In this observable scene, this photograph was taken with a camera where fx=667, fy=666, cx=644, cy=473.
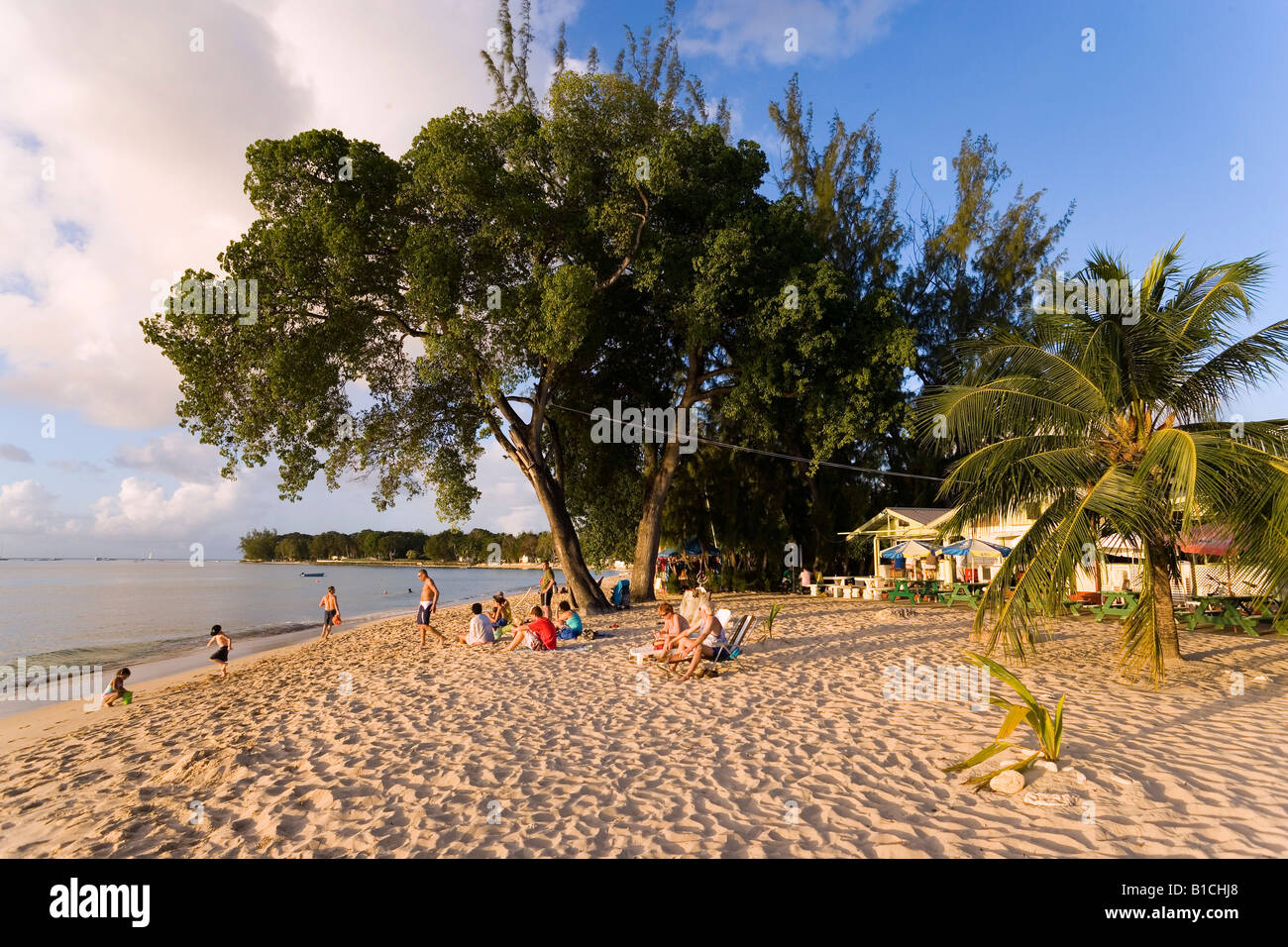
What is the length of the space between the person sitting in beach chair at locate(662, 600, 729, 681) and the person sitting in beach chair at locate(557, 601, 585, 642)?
12.8 feet

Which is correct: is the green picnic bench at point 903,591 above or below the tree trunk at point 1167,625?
below

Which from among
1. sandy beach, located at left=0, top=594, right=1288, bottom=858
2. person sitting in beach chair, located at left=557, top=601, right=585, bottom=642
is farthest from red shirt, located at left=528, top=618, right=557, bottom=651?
sandy beach, located at left=0, top=594, right=1288, bottom=858

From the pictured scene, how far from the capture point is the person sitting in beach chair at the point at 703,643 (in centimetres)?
1023

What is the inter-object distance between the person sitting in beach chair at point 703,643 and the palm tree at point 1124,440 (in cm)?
372

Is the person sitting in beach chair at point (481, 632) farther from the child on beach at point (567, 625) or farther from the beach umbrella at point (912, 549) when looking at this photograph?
the beach umbrella at point (912, 549)

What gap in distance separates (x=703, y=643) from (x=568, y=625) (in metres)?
4.66

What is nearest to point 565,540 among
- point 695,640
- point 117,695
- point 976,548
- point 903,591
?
point 695,640

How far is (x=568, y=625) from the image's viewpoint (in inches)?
559

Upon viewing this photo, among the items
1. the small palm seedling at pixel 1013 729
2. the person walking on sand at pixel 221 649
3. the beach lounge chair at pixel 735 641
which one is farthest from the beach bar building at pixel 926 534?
the person walking on sand at pixel 221 649

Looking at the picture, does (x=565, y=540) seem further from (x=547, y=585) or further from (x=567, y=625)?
(x=567, y=625)

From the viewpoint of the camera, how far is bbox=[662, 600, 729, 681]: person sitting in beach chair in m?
10.2
